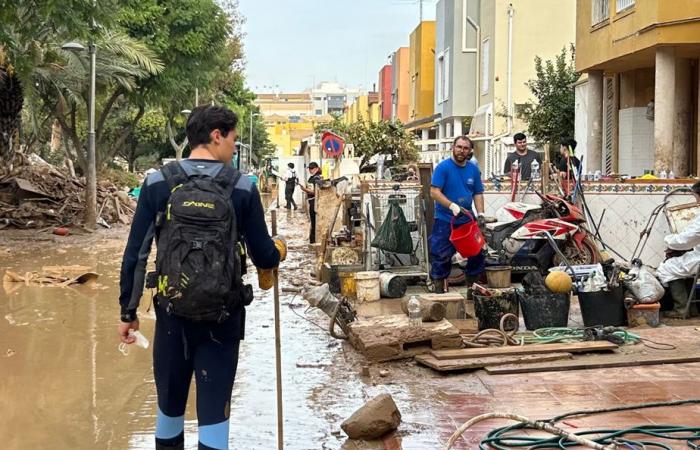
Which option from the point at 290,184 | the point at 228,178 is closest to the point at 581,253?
the point at 228,178

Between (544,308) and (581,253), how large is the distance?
225cm

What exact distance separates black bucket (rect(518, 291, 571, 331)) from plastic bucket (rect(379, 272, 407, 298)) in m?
2.44

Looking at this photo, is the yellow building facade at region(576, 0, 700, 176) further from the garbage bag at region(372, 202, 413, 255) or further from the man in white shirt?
the man in white shirt

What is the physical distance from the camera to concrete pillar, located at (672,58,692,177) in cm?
1641

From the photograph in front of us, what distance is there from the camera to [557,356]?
6.96 m

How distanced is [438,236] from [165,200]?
5.65m

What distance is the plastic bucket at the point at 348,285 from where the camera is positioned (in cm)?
1020

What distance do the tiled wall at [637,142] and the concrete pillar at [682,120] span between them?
1.19 metres

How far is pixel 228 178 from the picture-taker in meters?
4.00

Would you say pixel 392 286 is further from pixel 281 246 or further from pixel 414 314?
pixel 281 246

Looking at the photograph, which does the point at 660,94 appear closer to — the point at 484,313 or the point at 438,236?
the point at 438,236

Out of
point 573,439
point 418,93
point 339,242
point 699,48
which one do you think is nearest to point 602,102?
point 699,48

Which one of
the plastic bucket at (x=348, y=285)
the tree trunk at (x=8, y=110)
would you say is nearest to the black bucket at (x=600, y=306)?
the plastic bucket at (x=348, y=285)

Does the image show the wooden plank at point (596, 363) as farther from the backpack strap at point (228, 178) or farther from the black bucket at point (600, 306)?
the backpack strap at point (228, 178)
